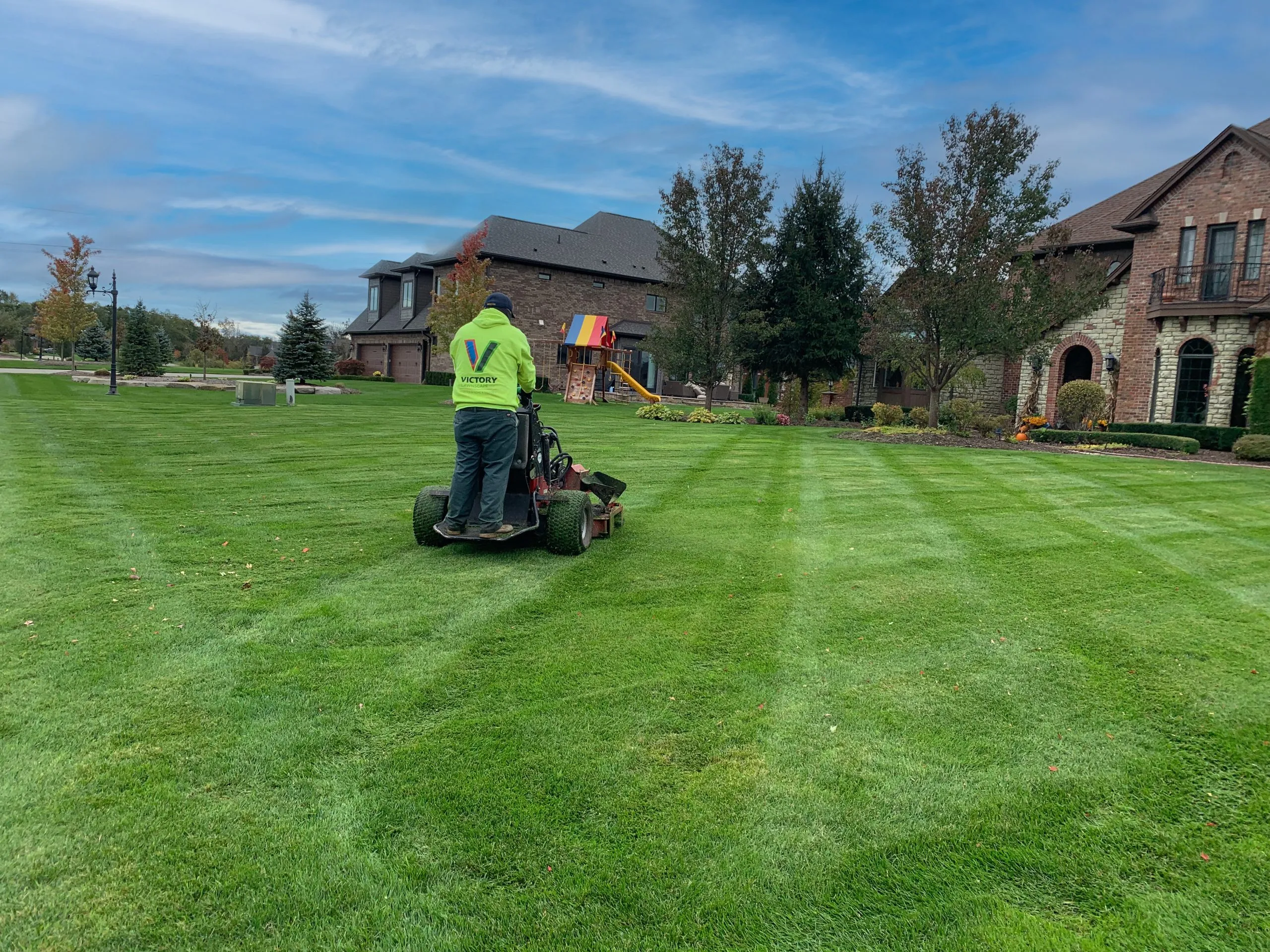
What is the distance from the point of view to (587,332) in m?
34.8

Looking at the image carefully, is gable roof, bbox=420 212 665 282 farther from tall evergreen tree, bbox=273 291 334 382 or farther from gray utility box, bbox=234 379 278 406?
gray utility box, bbox=234 379 278 406

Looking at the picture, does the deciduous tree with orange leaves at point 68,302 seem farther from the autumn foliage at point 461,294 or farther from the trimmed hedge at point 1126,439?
the trimmed hedge at point 1126,439

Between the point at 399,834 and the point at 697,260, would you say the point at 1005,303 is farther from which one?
the point at 399,834

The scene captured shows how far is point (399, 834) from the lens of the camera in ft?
9.15

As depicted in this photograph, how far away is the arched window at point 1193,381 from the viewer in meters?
22.3

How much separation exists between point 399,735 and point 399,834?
71 cm

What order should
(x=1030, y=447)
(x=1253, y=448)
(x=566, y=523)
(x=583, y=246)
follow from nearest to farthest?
(x=566, y=523)
(x=1253, y=448)
(x=1030, y=447)
(x=583, y=246)

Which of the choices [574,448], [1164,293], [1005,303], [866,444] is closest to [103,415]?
[574,448]

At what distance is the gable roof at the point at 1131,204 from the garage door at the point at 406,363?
97.2 feet

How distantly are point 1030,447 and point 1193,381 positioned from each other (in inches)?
309

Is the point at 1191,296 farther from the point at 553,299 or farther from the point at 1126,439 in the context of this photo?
the point at 553,299

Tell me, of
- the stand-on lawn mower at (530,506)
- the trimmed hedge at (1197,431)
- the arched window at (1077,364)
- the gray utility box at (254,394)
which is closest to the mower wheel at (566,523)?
the stand-on lawn mower at (530,506)

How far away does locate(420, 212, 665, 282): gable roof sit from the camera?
126 ft

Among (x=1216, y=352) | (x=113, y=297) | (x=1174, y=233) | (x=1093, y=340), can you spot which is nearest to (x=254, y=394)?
(x=113, y=297)
